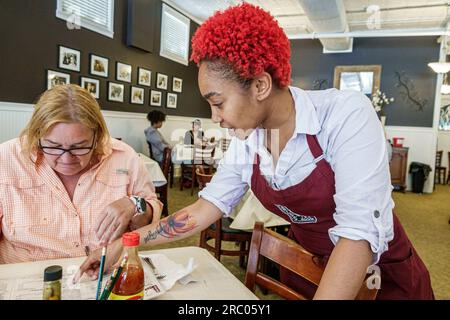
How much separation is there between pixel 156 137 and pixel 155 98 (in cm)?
127

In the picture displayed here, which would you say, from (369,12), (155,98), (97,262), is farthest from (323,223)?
(369,12)

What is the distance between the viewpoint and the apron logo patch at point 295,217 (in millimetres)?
1116

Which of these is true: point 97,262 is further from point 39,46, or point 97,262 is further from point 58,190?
point 39,46

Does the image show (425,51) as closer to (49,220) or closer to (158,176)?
(158,176)

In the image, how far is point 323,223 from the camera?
3.61ft

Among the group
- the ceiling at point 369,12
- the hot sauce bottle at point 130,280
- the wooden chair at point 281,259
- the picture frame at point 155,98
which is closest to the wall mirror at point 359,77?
the ceiling at point 369,12

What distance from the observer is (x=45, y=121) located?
48.8 inches

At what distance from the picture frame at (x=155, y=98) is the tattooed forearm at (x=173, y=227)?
5.69 metres

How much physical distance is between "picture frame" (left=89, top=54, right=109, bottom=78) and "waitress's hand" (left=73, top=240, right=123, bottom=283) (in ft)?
15.2

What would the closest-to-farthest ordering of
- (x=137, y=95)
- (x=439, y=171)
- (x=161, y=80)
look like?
(x=137, y=95) < (x=161, y=80) < (x=439, y=171)

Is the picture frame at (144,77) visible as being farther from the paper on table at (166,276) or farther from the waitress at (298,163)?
the paper on table at (166,276)

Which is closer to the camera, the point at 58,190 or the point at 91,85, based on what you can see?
the point at 58,190

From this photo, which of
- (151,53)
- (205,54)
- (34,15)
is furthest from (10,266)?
(151,53)

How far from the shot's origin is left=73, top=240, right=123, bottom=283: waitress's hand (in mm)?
1025
